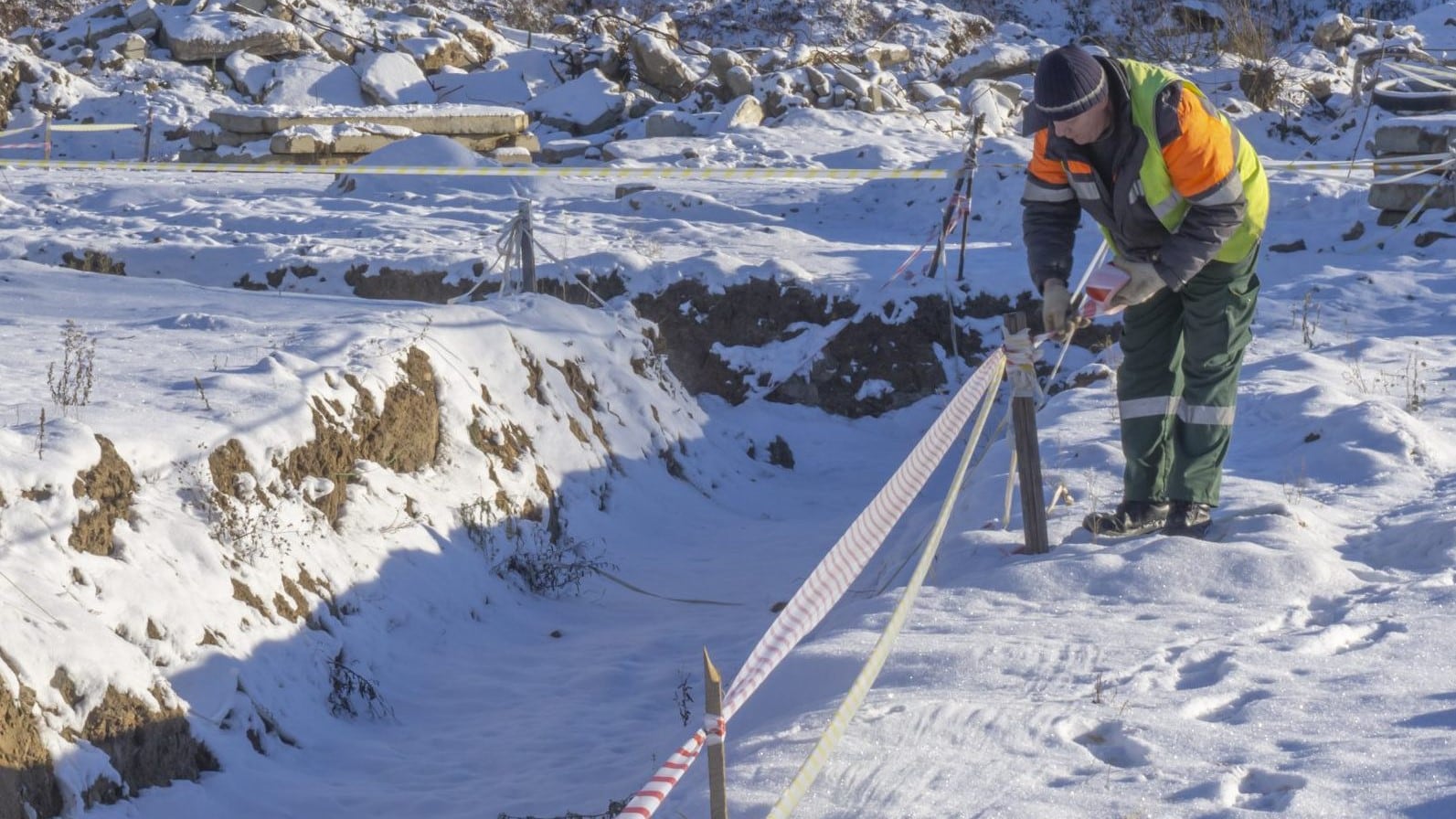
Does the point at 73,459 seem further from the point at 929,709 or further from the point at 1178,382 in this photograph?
the point at 1178,382

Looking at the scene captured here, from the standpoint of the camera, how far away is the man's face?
455 centimetres

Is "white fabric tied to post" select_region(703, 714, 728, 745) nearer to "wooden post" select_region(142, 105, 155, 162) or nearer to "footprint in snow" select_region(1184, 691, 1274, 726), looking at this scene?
"footprint in snow" select_region(1184, 691, 1274, 726)

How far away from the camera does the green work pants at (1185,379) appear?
16.3 feet

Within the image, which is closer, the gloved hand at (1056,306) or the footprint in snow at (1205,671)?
the footprint in snow at (1205,671)

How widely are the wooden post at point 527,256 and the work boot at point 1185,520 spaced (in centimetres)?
539

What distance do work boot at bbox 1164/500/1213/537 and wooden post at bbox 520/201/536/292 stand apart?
5.39 metres

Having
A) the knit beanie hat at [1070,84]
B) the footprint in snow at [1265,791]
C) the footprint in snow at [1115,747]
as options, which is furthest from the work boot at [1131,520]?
the footprint in snow at [1265,791]

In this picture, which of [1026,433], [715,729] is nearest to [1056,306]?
[1026,433]

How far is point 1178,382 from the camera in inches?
204

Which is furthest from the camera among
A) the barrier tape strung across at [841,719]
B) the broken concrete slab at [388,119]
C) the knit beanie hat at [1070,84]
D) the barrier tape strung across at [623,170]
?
the broken concrete slab at [388,119]

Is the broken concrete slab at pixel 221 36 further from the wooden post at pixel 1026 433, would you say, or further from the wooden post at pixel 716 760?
the wooden post at pixel 716 760

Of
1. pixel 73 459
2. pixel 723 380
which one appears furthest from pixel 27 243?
pixel 73 459

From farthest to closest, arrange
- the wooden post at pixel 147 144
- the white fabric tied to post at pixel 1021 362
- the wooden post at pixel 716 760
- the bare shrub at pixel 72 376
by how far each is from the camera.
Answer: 1. the wooden post at pixel 147 144
2. the bare shrub at pixel 72 376
3. the white fabric tied to post at pixel 1021 362
4. the wooden post at pixel 716 760

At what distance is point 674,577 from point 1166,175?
3.63 m
